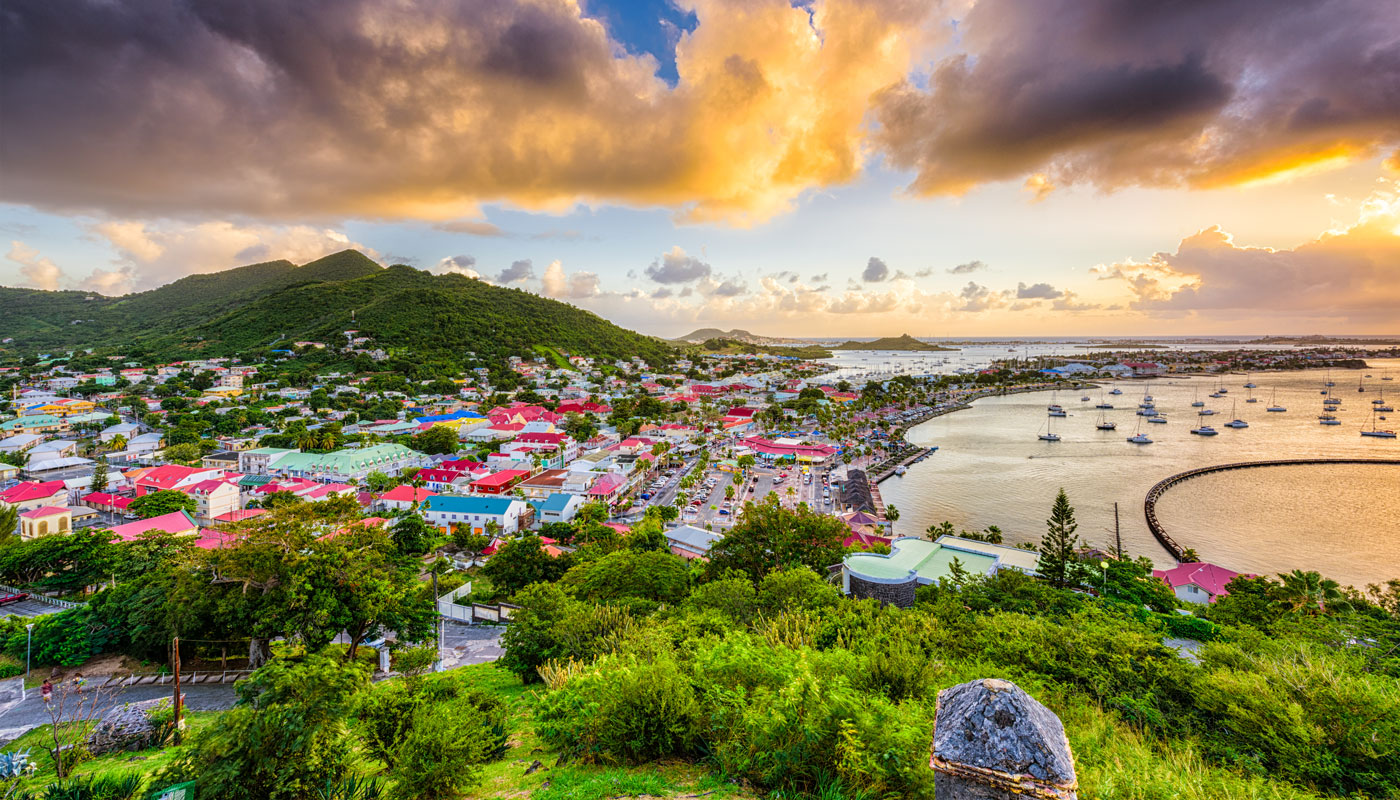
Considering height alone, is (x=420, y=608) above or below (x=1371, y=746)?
below

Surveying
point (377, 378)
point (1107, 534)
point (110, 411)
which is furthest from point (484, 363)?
point (1107, 534)

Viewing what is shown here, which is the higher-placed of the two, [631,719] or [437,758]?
[631,719]

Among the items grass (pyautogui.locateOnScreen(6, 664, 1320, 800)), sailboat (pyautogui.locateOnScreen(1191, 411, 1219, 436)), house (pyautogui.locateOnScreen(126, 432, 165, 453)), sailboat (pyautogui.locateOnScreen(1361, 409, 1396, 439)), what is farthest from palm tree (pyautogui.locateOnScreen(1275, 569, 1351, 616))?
house (pyautogui.locateOnScreen(126, 432, 165, 453))

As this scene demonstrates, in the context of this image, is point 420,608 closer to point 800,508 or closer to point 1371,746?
point 800,508

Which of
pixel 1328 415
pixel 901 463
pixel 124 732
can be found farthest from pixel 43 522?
pixel 1328 415

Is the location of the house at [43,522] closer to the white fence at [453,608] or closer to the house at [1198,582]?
the white fence at [453,608]

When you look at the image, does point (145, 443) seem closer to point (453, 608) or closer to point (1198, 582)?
point (453, 608)
